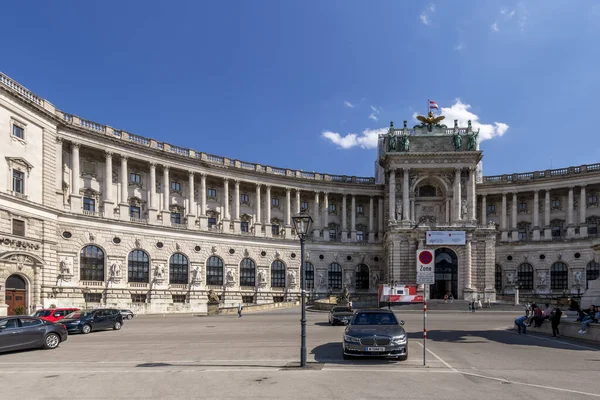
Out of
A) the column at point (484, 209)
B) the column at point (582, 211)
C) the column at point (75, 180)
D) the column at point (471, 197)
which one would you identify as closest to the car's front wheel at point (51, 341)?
the column at point (75, 180)

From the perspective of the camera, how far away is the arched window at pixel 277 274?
227 ft

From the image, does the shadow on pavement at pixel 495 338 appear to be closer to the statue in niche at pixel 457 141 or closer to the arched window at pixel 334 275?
the arched window at pixel 334 275

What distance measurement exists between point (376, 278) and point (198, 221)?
94.2ft

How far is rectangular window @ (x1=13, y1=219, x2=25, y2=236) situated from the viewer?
42037 mm

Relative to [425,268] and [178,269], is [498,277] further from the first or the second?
[425,268]

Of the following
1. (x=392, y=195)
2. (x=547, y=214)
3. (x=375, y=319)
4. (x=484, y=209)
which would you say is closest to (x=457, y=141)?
(x=484, y=209)

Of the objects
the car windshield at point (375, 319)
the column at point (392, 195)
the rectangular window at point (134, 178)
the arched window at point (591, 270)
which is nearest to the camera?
the car windshield at point (375, 319)

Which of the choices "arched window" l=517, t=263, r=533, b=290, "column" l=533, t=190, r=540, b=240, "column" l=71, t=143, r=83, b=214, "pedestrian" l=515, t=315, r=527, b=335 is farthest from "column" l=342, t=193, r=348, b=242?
"pedestrian" l=515, t=315, r=527, b=335

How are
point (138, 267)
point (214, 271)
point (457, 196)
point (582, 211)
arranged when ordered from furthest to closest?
point (457, 196), point (582, 211), point (214, 271), point (138, 267)

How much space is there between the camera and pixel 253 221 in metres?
70.3

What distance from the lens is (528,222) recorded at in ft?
250

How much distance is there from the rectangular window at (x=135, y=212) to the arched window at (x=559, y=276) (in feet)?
191

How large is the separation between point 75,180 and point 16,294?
15048mm

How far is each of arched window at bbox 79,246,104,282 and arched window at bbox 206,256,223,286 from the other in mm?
13986
